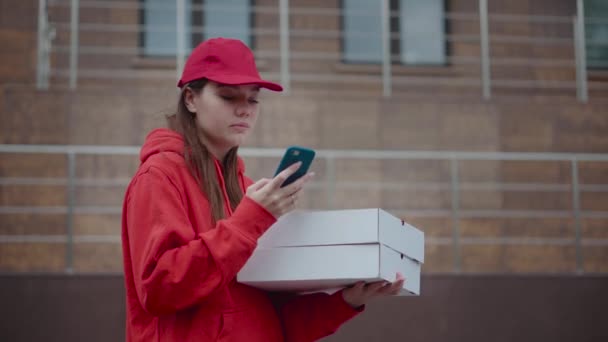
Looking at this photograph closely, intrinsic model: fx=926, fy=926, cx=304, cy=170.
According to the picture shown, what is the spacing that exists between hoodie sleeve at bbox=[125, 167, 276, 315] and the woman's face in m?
0.24

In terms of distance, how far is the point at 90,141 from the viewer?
734cm

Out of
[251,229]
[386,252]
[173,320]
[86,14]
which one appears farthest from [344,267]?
[86,14]

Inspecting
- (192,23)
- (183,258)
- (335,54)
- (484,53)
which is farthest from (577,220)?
(183,258)

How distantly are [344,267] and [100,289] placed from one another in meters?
4.16

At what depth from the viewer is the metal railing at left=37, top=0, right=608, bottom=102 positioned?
8.17 metres

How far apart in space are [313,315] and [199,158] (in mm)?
571

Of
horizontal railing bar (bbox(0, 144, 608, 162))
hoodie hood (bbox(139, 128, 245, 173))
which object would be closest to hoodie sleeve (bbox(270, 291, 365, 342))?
hoodie hood (bbox(139, 128, 245, 173))

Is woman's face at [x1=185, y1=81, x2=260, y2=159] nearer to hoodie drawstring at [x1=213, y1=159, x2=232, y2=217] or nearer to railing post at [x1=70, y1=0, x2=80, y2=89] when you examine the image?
hoodie drawstring at [x1=213, y1=159, x2=232, y2=217]

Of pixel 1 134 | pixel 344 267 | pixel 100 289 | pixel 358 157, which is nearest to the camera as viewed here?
pixel 344 267

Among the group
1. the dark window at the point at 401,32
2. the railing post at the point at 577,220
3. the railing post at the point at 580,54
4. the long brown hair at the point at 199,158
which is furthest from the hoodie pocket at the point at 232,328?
the dark window at the point at 401,32

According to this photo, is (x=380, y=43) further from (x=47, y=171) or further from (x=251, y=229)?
(x=251, y=229)

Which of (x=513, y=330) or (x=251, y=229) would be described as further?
(x=513, y=330)

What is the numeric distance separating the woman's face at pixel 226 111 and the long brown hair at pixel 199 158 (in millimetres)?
25

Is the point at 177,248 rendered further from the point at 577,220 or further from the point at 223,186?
the point at 577,220
